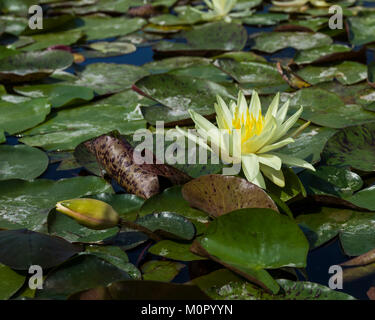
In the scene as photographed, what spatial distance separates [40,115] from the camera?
2.54 metres

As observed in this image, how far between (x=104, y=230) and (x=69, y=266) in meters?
0.25

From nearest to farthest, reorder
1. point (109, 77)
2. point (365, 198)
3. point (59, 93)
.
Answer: point (365, 198), point (59, 93), point (109, 77)

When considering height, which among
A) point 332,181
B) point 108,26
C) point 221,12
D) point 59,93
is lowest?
point 332,181

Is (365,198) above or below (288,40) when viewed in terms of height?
below

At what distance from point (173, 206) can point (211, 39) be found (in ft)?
7.14

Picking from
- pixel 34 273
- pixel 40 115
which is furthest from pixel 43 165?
pixel 34 273

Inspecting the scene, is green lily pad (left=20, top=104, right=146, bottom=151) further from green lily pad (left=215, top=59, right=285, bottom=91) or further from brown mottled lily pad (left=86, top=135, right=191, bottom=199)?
green lily pad (left=215, top=59, right=285, bottom=91)

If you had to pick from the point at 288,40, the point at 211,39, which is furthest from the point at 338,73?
the point at 211,39

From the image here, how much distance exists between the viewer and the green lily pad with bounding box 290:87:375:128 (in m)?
2.28

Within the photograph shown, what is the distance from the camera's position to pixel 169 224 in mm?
1587

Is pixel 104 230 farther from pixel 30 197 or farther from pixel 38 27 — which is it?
pixel 38 27

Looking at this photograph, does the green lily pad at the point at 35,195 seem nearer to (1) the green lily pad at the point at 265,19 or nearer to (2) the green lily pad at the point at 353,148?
(2) the green lily pad at the point at 353,148

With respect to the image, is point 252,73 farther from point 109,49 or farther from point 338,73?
point 109,49

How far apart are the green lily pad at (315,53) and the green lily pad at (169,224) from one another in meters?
1.77
